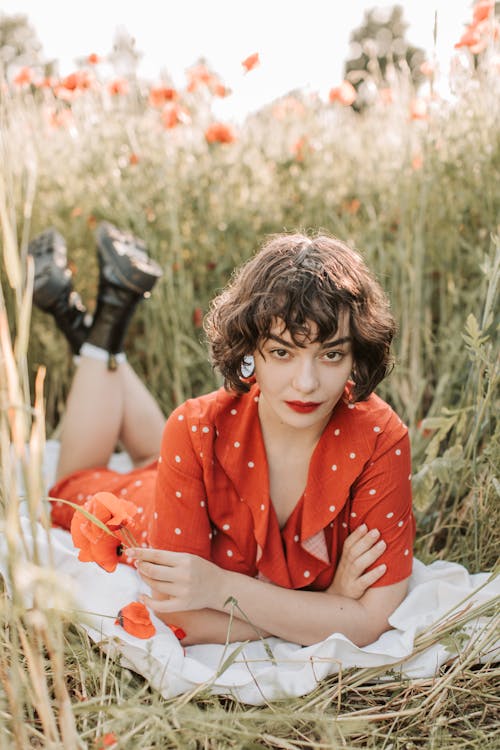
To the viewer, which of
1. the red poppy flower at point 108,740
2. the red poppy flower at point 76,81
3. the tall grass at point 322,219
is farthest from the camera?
the red poppy flower at point 76,81

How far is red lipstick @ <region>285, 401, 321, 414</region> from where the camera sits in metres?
1.29

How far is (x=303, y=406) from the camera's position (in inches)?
51.1

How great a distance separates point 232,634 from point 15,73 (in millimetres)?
2354

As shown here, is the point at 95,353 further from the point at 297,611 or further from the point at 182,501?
the point at 297,611

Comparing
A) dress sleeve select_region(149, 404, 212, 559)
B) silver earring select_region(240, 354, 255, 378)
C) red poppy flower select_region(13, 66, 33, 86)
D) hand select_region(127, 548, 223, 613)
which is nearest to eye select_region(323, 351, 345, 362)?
silver earring select_region(240, 354, 255, 378)

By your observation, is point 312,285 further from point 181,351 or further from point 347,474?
point 181,351

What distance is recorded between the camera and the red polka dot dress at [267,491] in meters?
1.43

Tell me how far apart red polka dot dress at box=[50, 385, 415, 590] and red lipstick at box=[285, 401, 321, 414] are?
16 centimetres

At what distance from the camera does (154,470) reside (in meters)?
2.07

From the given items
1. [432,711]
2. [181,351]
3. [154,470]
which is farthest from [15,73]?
[432,711]

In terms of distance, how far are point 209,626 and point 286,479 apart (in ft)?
1.03

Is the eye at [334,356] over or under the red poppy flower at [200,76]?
under

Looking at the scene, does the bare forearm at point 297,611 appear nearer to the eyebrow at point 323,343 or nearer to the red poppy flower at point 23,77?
the eyebrow at point 323,343

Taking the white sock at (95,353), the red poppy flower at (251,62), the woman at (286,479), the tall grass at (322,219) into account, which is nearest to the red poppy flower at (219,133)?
the tall grass at (322,219)
